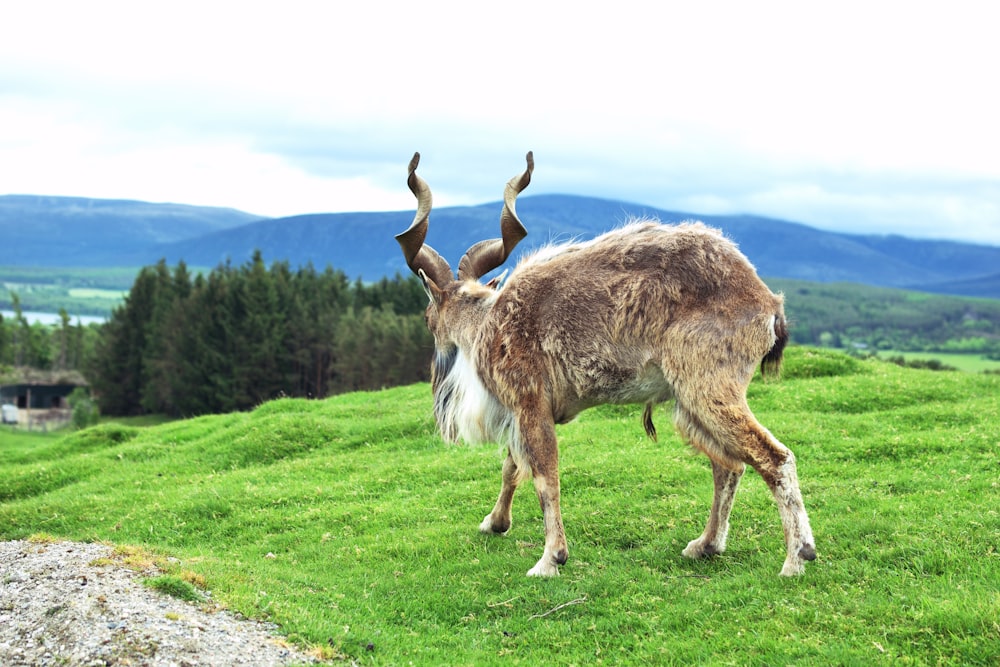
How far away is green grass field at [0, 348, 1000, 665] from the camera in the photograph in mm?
7516

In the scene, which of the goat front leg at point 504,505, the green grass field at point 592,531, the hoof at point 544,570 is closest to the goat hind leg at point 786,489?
the green grass field at point 592,531

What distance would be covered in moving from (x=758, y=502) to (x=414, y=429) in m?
8.64

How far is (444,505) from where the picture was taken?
41.8 feet

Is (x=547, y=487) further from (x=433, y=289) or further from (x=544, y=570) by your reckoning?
(x=433, y=289)

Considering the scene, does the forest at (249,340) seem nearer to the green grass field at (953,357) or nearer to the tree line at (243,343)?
the tree line at (243,343)

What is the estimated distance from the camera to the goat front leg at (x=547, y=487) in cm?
931

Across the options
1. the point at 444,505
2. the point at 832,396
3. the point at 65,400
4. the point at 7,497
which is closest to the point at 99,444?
the point at 7,497

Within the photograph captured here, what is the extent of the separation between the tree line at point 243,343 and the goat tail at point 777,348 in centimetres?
5901

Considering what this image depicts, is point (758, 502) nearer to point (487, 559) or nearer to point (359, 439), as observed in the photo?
point (487, 559)

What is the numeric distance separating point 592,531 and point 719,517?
6.18ft

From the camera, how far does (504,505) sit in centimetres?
1082

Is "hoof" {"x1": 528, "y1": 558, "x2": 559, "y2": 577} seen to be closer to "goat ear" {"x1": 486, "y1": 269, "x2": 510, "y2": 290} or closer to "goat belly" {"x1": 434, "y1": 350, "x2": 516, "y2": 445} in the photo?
"goat belly" {"x1": 434, "y1": 350, "x2": 516, "y2": 445}

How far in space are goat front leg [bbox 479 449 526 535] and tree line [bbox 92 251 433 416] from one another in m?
56.8

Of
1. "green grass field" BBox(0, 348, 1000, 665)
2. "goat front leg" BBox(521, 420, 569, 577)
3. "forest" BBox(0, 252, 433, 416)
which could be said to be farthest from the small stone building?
"goat front leg" BBox(521, 420, 569, 577)
